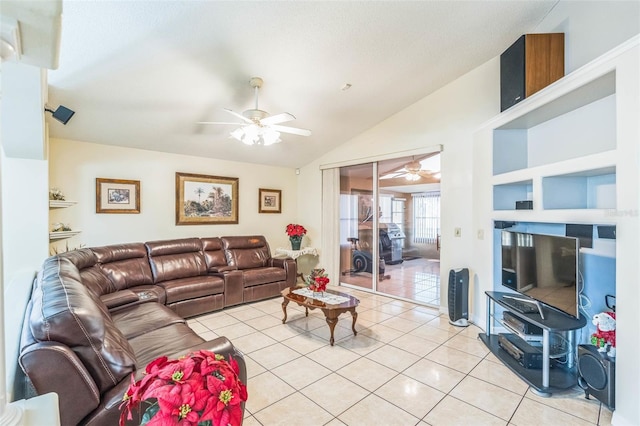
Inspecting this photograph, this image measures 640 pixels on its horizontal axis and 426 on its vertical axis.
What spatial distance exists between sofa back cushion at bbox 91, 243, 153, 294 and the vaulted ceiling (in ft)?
4.78

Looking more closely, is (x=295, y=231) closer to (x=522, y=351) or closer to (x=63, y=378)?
(x=522, y=351)

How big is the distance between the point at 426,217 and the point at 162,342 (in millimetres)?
3739

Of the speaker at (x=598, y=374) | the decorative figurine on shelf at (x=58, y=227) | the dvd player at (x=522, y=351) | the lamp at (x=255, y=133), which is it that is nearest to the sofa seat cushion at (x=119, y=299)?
the decorative figurine on shelf at (x=58, y=227)

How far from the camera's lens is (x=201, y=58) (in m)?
2.80

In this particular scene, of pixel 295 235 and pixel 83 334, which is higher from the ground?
pixel 295 235

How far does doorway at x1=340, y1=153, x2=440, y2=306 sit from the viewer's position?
175 inches

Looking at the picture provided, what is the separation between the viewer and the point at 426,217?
14.9ft

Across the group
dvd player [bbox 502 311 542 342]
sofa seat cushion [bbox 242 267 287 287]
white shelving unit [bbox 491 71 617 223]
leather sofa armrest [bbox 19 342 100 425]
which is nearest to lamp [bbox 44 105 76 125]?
leather sofa armrest [bbox 19 342 100 425]

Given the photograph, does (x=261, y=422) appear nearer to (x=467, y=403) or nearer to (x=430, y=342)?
(x=467, y=403)

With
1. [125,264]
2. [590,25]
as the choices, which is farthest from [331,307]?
[590,25]

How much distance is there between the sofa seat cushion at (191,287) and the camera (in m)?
3.71

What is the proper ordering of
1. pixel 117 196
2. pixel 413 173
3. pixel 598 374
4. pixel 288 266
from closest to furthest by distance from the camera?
pixel 598 374, pixel 117 196, pixel 413 173, pixel 288 266

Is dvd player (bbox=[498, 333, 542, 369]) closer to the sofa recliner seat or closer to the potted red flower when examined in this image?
the potted red flower

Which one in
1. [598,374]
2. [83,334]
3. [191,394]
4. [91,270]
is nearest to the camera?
[191,394]
